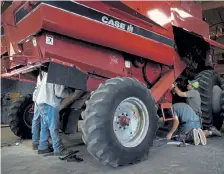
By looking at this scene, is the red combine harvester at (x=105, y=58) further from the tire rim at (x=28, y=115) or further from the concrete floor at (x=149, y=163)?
the tire rim at (x=28, y=115)

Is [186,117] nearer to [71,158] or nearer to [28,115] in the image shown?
[71,158]

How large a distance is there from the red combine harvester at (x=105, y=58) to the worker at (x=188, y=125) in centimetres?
46

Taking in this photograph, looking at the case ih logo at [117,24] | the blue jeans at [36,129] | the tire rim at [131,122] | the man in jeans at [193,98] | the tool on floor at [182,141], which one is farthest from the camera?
the man in jeans at [193,98]

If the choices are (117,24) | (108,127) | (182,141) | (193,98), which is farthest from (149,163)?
(193,98)

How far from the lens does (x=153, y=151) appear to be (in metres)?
4.27

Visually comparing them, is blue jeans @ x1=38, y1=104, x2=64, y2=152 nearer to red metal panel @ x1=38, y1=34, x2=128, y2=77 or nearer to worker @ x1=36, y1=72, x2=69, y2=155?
worker @ x1=36, y1=72, x2=69, y2=155

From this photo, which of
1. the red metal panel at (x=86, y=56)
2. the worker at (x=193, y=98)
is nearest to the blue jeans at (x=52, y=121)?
the red metal panel at (x=86, y=56)

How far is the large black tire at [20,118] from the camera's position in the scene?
5.66 metres

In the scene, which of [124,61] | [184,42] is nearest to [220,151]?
[124,61]

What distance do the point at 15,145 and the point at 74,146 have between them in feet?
4.03

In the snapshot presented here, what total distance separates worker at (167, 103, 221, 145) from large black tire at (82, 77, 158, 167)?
1.52m

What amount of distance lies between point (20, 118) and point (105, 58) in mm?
2560

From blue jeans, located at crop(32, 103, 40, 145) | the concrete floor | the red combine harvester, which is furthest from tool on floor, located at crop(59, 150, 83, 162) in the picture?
blue jeans, located at crop(32, 103, 40, 145)

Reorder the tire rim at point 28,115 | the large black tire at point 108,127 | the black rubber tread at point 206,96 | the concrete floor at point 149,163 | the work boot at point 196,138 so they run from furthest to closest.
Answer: the tire rim at point 28,115 → the black rubber tread at point 206,96 → the work boot at point 196,138 → the concrete floor at point 149,163 → the large black tire at point 108,127
